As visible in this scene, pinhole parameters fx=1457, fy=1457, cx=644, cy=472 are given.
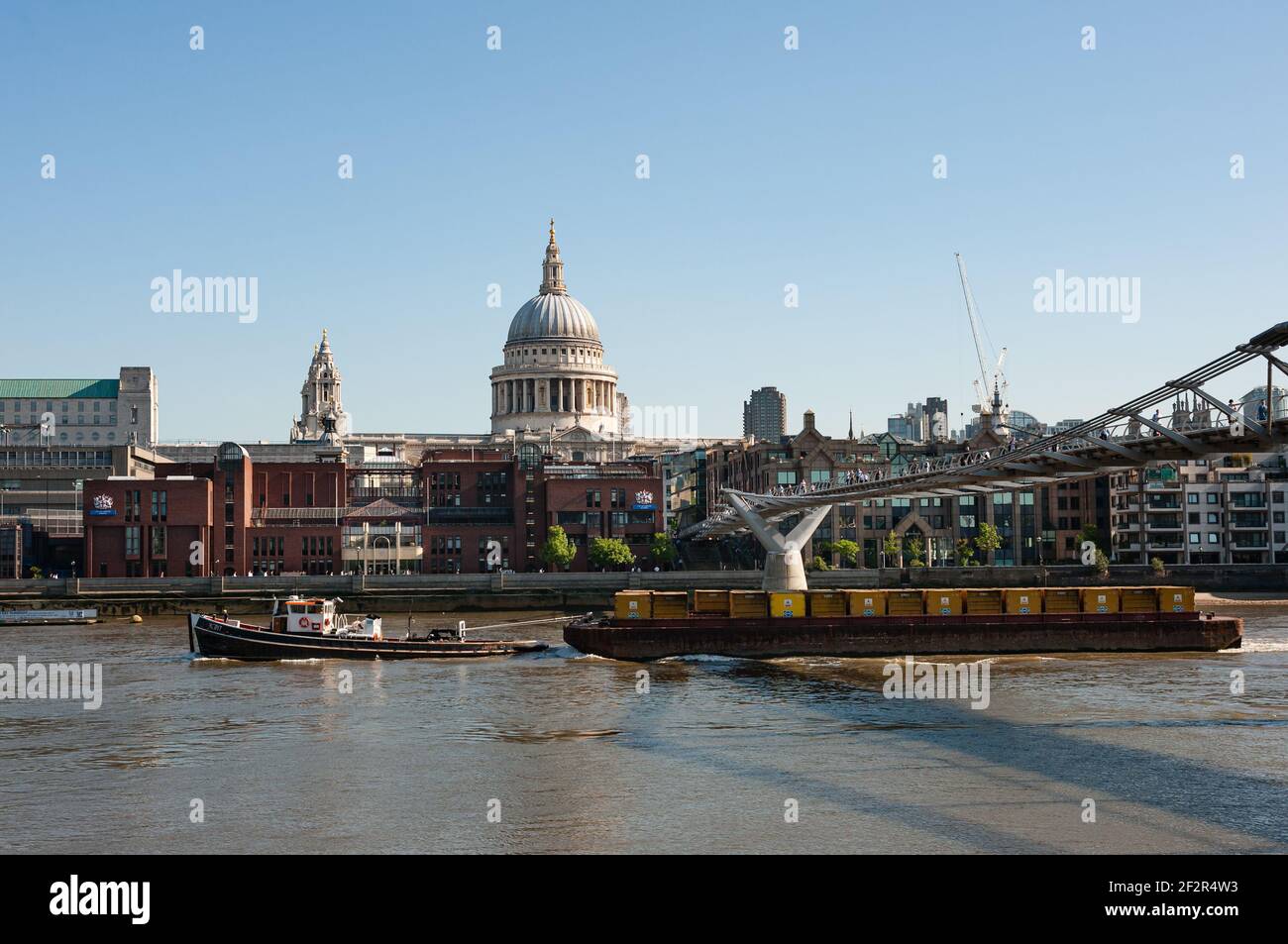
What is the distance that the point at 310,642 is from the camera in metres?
60.4

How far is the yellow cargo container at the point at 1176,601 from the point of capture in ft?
208

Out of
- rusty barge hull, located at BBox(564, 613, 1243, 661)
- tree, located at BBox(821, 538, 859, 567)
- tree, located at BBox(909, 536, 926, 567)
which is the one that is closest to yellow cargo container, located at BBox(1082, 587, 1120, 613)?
rusty barge hull, located at BBox(564, 613, 1243, 661)

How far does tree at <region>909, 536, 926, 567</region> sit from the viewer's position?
373 feet

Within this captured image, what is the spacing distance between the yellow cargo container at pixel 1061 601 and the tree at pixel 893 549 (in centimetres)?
4922

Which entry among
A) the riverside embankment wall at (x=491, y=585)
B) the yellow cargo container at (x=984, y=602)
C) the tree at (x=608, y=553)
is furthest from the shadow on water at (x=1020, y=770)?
the tree at (x=608, y=553)

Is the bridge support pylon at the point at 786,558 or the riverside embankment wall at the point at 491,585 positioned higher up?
the bridge support pylon at the point at 786,558

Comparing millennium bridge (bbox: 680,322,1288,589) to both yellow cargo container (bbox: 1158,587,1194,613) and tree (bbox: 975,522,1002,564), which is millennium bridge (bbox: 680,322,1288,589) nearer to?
yellow cargo container (bbox: 1158,587,1194,613)

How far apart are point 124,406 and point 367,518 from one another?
99835 mm

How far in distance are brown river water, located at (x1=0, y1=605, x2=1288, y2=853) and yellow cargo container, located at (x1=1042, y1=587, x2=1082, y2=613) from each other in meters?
8.70

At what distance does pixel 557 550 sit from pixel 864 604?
1926 inches

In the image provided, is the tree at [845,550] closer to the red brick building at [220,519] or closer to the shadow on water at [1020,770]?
the red brick building at [220,519]
